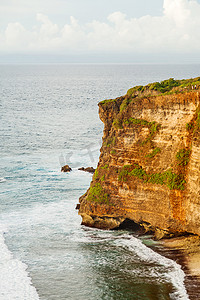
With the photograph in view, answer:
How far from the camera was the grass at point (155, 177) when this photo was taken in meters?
24.9

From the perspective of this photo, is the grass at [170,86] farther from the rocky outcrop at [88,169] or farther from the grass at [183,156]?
the rocky outcrop at [88,169]

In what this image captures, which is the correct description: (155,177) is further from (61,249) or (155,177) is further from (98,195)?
(61,249)

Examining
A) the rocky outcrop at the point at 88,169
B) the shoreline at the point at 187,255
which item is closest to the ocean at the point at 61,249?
the shoreline at the point at 187,255

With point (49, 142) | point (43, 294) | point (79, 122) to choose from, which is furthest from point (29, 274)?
point (79, 122)

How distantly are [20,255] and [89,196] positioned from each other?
643 cm

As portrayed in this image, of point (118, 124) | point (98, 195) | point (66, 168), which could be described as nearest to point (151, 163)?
point (118, 124)

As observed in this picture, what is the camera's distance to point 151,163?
86.4 ft

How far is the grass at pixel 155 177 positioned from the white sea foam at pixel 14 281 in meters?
8.52

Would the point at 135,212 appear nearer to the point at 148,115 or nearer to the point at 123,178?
the point at 123,178

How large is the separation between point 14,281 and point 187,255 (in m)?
9.71

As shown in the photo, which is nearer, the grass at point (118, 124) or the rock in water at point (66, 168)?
the grass at point (118, 124)

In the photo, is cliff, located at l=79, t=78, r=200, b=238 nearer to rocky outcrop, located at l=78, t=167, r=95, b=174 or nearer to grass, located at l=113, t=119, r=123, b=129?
grass, located at l=113, t=119, r=123, b=129

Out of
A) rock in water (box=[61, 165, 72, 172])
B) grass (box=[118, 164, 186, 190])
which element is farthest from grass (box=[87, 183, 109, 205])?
rock in water (box=[61, 165, 72, 172])

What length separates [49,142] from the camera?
59.3 metres
